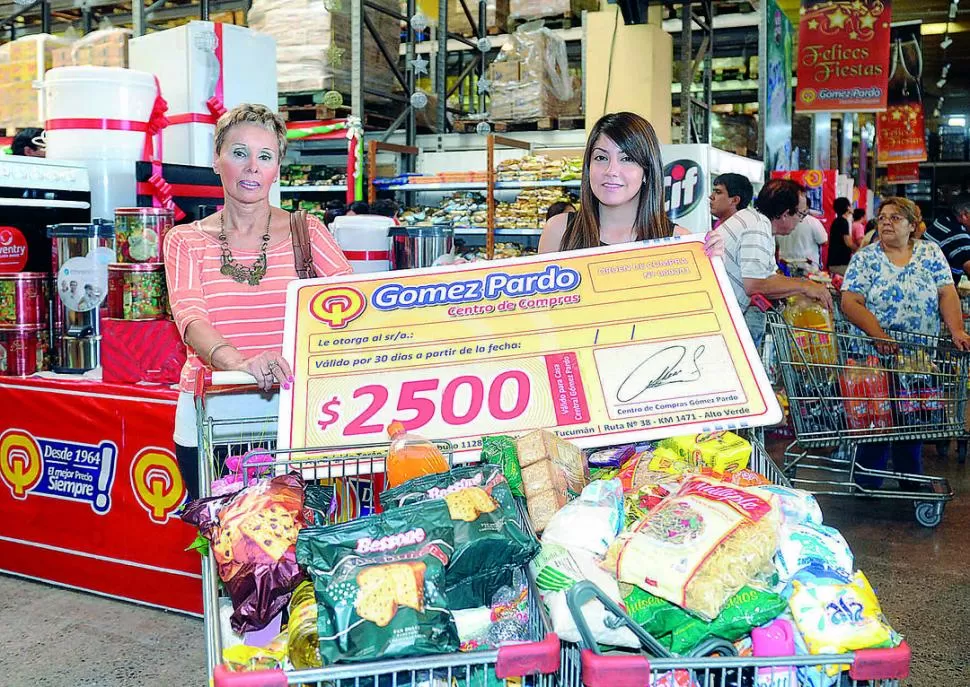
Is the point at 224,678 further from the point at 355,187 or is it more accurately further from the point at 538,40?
the point at 538,40

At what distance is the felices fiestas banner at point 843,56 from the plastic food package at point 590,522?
400 inches

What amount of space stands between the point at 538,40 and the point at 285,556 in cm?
761

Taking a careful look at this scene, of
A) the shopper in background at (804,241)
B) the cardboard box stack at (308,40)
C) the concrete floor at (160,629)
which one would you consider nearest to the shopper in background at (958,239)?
the shopper in background at (804,241)

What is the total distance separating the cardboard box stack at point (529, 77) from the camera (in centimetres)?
850

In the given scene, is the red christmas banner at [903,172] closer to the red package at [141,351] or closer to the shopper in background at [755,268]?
the shopper in background at [755,268]

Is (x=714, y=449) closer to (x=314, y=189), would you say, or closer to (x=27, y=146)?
(x=27, y=146)

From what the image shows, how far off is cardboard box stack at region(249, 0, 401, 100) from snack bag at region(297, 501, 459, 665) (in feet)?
23.8

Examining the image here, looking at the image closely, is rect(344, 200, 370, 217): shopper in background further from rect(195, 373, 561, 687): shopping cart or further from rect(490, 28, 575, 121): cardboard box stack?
rect(195, 373, 561, 687): shopping cart

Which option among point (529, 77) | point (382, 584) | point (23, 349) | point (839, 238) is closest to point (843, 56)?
point (839, 238)

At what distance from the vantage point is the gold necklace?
2434 mm

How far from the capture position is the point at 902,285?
5.24m

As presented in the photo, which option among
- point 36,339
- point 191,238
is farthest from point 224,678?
point 36,339

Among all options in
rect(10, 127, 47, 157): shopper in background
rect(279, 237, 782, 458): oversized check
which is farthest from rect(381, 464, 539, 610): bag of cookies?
rect(10, 127, 47, 157): shopper in background

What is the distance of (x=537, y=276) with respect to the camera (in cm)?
210
